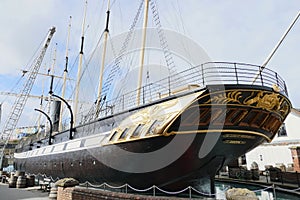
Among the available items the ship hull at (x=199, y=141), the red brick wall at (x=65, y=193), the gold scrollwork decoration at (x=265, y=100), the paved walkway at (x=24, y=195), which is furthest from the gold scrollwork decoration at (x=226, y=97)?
the paved walkway at (x=24, y=195)

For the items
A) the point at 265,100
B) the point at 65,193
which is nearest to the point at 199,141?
the point at 265,100

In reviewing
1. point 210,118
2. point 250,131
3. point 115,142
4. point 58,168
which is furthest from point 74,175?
point 250,131

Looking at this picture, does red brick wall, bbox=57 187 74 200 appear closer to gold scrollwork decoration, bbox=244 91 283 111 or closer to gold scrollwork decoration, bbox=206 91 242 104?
gold scrollwork decoration, bbox=206 91 242 104

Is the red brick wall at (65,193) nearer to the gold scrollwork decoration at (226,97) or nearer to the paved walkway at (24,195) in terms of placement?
the paved walkway at (24,195)

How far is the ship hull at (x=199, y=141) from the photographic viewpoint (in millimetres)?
8281

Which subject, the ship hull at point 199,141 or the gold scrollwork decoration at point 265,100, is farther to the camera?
the gold scrollwork decoration at point 265,100

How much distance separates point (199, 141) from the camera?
346 inches

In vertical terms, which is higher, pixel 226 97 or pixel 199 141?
pixel 226 97

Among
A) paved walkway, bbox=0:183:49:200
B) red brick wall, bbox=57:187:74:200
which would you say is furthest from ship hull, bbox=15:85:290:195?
paved walkway, bbox=0:183:49:200

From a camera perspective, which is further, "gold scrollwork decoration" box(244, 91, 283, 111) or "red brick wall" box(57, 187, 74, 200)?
"gold scrollwork decoration" box(244, 91, 283, 111)

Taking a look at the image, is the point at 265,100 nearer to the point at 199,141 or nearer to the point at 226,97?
the point at 226,97

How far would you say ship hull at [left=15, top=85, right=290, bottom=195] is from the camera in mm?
8281

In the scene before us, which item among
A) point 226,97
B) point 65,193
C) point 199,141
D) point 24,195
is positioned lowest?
point 24,195

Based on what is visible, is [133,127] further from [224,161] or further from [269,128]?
[269,128]
